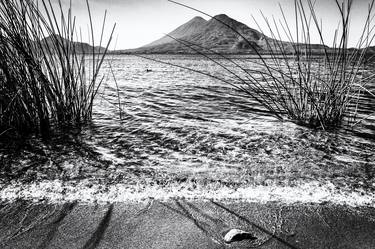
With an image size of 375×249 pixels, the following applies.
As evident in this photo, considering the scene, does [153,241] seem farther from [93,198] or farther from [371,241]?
[371,241]

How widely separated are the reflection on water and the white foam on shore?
11cm

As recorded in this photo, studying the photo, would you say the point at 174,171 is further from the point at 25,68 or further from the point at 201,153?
the point at 25,68

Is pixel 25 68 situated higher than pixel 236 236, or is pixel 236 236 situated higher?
pixel 25 68

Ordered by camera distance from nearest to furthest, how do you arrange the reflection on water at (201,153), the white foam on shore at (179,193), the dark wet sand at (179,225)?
the dark wet sand at (179,225) < the white foam on shore at (179,193) < the reflection on water at (201,153)

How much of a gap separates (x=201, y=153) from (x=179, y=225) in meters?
1.08

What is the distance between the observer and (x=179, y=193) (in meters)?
1.56

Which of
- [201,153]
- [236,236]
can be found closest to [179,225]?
[236,236]

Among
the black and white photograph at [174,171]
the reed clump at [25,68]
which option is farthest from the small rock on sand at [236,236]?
the reed clump at [25,68]

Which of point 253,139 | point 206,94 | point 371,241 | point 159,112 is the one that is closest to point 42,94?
point 159,112

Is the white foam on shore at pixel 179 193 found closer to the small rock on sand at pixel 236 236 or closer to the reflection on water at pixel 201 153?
the reflection on water at pixel 201 153

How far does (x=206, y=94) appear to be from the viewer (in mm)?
5723

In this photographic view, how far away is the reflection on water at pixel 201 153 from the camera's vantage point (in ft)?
5.97

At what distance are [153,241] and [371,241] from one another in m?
1.01

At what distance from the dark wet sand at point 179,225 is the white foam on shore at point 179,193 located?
0.22 feet
